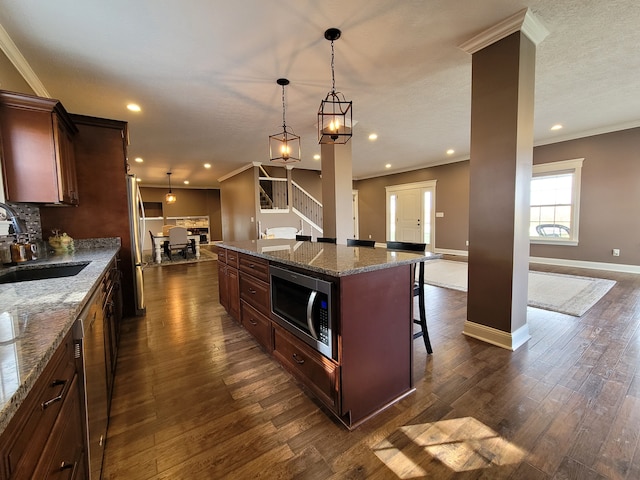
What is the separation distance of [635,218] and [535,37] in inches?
196

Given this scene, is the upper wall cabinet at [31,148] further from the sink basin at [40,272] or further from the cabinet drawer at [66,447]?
the cabinet drawer at [66,447]

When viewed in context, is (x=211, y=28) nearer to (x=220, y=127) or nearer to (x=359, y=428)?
(x=220, y=127)

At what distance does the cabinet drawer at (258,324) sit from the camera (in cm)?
230

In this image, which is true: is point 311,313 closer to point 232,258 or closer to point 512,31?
point 232,258

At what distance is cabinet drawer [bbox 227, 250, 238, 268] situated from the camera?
9.44 ft

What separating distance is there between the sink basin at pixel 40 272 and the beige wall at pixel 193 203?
1093 cm

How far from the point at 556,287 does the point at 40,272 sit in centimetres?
624

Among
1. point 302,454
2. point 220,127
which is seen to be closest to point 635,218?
point 302,454

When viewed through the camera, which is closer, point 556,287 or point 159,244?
point 556,287

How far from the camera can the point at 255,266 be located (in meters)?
2.44

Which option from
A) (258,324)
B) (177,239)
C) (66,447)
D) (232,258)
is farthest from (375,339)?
(177,239)

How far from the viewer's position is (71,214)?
127 inches

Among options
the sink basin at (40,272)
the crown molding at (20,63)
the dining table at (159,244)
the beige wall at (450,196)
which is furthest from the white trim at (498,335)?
the dining table at (159,244)

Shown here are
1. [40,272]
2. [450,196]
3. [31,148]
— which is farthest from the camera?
[450,196]
